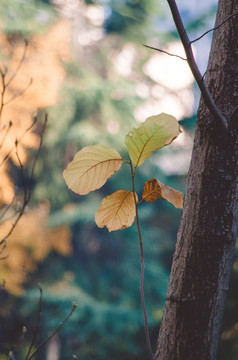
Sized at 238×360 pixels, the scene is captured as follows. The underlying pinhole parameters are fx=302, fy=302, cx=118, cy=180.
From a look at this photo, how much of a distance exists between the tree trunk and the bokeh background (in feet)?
16.1

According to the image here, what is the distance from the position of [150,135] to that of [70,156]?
6.46 metres

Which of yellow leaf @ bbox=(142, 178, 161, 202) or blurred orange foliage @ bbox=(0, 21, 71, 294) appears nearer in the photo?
yellow leaf @ bbox=(142, 178, 161, 202)

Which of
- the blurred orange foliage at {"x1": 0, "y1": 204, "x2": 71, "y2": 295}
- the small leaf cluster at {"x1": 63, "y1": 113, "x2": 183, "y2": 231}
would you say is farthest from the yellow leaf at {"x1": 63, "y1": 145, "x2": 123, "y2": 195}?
the blurred orange foliage at {"x1": 0, "y1": 204, "x2": 71, "y2": 295}

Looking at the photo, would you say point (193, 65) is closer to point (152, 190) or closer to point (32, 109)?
point (152, 190)

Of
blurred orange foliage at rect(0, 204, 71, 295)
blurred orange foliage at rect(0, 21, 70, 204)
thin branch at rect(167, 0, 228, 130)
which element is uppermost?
blurred orange foliage at rect(0, 21, 70, 204)

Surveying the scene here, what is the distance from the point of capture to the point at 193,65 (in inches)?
16.8

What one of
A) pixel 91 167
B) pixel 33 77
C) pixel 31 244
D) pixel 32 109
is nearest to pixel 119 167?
pixel 91 167

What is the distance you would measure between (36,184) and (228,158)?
6428 millimetres

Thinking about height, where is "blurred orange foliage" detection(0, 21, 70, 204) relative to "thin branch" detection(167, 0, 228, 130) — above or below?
above

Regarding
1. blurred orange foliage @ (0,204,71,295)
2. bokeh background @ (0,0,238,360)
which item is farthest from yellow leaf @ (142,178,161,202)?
blurred orange foliage @ (0,204,71,295)

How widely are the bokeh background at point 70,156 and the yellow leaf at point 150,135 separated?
4.91 m

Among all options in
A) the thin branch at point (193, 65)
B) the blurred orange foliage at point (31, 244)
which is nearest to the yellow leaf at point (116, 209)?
the thin branch at point (193, 65)

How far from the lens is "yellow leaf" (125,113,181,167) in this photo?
43cm

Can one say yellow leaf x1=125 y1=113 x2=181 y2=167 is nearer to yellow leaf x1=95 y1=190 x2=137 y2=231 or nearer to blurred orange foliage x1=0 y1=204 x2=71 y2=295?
yellow leaf x1=95 y1=190 x2=137 y2=231
